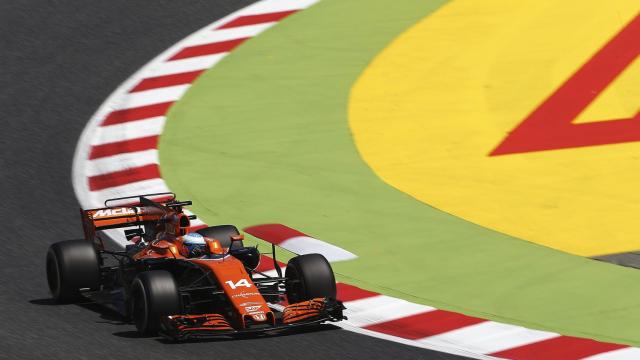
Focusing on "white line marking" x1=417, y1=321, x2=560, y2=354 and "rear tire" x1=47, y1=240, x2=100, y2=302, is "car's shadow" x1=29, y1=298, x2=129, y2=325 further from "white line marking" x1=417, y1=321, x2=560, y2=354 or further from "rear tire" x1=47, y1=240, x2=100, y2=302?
"white line marking" x1=417, y1=321, x2=560, y2=354

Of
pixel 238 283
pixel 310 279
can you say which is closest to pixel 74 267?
pixel 238 283

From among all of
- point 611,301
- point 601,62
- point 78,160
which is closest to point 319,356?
point 611,301

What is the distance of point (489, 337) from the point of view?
36.1 feet

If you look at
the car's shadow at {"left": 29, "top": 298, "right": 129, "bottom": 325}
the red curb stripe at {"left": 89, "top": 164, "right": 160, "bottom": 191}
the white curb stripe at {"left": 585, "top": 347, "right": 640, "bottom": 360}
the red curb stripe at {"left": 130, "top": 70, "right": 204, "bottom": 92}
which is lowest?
the car's shadow at {"left": 29, "top": 298, "right": 129, "bottom": 325}

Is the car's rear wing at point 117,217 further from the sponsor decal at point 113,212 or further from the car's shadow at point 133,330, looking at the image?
the car's shadow at point 133,330

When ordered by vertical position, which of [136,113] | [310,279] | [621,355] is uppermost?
[136,113]

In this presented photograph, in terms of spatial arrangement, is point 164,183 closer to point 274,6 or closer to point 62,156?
point 62,156

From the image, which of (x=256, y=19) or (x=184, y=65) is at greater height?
(x=256, y=19)

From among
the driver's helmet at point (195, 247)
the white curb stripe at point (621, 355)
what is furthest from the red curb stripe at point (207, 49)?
the white curb stripe at point (621, 355)

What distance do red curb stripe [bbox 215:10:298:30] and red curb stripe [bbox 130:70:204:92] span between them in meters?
1.58

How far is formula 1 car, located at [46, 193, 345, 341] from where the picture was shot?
1055 cm

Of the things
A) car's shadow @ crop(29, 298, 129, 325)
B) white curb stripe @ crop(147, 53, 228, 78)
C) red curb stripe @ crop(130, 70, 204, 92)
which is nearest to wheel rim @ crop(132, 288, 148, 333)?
car's shadow @ crop(29, 298, 129, 325)

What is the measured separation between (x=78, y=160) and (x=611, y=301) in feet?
21.0

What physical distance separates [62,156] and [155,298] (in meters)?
5.50
